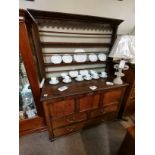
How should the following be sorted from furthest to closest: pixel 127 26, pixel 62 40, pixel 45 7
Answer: pixel 127 26, pixel 62 40, pixel 45 7

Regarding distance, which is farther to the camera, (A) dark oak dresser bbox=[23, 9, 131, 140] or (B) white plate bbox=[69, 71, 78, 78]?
(B) white plate bbox=[69, 71, 78, 78]

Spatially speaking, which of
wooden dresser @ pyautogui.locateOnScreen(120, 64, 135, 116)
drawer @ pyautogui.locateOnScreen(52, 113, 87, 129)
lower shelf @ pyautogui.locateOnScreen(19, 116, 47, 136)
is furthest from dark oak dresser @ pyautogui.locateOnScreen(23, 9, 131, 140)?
lower shelf @ pyautogui.locateOnScreen(19, 116, 47, 136)

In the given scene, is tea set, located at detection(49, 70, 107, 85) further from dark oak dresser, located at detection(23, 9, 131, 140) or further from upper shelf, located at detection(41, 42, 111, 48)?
upper shelf, located at detection(41, 42, 111, 48)

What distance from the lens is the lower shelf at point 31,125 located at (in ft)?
5.15

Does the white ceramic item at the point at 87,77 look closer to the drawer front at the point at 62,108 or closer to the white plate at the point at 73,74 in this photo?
the white plate at the point at 73,74

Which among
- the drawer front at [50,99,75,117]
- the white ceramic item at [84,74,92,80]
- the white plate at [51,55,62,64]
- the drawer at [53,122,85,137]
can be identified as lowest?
the drawer at [53,122,85,137]

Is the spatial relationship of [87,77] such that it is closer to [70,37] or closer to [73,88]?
[73,88]

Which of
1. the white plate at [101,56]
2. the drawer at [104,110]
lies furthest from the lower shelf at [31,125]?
the white plate at [101,56]

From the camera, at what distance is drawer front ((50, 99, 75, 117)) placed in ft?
4.41
